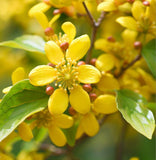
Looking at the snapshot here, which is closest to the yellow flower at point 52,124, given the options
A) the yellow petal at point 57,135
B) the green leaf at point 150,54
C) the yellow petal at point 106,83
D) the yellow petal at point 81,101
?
the yellow petal at point 57,135

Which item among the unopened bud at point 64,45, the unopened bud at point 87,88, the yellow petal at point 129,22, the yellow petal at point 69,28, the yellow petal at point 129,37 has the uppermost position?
the yellow petal at point 69,28

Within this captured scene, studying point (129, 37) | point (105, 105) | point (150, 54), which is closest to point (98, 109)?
point (105, 105)

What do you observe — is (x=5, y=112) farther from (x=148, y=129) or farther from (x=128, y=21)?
(x=128, y=21)

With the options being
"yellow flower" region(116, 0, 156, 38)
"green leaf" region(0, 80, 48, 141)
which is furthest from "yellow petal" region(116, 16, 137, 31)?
"green leaf" region(0, 80, 48, 141)

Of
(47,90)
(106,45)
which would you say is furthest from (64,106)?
(106,45)

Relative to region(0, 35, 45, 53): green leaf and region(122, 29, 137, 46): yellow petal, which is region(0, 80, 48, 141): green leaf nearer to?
region(0, 35, 45, 53): green leaf

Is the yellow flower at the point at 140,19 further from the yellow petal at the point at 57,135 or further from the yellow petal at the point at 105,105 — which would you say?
the yellow petal at the point at 57,135

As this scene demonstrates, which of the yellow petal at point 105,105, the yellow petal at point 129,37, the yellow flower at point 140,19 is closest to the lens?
the yellow petal at point 105,105
